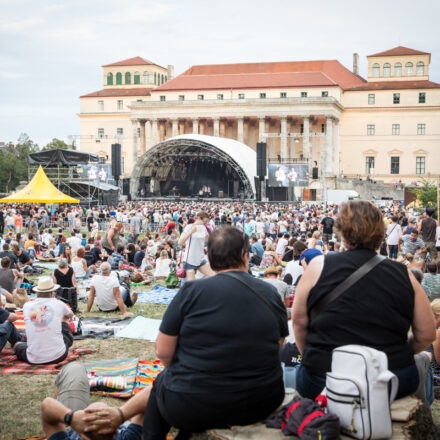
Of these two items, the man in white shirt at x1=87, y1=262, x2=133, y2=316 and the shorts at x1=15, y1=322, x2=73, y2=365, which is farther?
the man in white shirt at x1=87, y1=262, x2=133, y2=316

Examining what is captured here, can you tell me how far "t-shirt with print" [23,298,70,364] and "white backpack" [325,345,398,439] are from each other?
165 inches

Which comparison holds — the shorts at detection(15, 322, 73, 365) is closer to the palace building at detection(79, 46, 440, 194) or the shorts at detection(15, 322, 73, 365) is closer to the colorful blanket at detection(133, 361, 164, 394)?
the colorful blanket at detection(133, 361, 164, 394)

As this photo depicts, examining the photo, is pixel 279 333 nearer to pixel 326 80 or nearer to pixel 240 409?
pixel 240 409

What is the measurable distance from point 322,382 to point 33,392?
3816 mm

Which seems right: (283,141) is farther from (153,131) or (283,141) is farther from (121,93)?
(121,93)

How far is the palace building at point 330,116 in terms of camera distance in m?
68.1

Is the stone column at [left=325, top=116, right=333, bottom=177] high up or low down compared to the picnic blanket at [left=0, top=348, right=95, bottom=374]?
up

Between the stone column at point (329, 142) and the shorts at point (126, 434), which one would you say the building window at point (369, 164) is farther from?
the shorts at point (126, 434)

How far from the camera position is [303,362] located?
346 centimetres

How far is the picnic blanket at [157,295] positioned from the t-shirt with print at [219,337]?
26.9 feet

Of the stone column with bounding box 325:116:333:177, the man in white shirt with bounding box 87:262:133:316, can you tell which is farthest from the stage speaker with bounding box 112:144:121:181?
the man in white shirt with bounding box 87:262:133:316

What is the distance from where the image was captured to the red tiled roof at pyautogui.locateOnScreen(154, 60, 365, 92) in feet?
233

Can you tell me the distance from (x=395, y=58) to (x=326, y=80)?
37.1ft

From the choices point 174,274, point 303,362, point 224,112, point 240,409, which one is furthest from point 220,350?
point 224,112
